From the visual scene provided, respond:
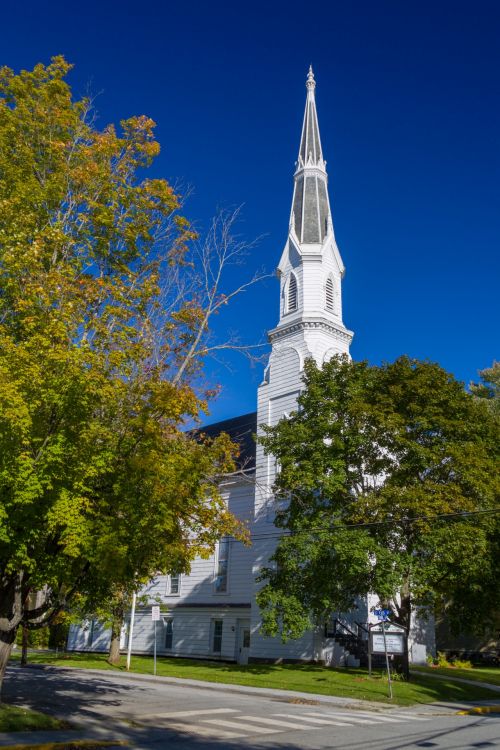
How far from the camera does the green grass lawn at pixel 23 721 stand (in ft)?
37.3

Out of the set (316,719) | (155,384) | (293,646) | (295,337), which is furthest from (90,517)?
(295,337)

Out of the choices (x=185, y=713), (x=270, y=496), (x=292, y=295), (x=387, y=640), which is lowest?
(x=185, y=713)

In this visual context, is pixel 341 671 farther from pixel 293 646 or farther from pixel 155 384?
pixel 155 384

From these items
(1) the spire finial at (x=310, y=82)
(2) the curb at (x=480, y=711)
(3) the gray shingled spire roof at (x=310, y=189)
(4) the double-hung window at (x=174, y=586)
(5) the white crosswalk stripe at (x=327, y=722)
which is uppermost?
(1) the spire finial at (x=310, y=82)

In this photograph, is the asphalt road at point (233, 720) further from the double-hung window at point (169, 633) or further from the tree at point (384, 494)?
the double-hung window at point (169, 633)

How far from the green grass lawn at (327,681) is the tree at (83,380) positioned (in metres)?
9.23

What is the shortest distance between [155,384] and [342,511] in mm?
14012

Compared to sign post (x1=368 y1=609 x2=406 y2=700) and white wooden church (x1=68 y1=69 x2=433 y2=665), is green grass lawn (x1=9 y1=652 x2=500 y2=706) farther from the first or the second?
white wooden church (x1=68 y1=69 x2=433 y2=665)

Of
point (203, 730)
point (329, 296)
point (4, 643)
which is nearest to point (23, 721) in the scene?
point (4, 643)

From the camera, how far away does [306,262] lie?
1395 inches

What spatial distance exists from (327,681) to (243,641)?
11022mm

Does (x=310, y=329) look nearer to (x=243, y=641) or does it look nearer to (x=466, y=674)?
(x=243, y=641)

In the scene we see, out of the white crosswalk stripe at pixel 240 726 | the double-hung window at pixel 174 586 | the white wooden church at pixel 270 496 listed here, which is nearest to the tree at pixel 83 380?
the white crosswalk stripe at pixel 240 726

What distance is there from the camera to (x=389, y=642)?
21594mm
